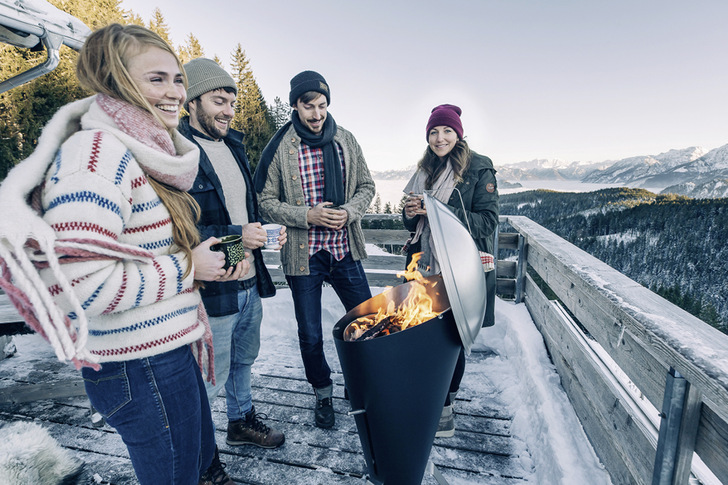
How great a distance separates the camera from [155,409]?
110 centimetres

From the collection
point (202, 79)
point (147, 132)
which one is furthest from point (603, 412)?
point (202, 79)

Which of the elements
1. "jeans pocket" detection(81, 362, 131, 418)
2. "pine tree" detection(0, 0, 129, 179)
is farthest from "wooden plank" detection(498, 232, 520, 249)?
"pine tree" detection(0, 0, 129, 179)

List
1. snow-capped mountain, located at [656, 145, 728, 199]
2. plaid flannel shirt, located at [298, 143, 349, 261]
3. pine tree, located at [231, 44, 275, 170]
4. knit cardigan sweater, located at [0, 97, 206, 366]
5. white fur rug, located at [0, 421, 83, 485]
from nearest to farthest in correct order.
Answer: knit cardigan sweater, located at [0, 97, 206, 366] < white fur rug, located at [0, 421, 83, 485] < plaid flannel shirt, located at [298, 143, 349, 261] < pine tree, located at [231, 44, 275, 170] < snow-capped mountain, located at [656, 145, 728, 199]

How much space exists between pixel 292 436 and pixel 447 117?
2547mm

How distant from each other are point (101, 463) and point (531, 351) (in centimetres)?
335

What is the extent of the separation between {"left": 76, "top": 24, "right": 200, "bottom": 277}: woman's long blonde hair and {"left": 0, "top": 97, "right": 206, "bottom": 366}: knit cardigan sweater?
3 centimetres

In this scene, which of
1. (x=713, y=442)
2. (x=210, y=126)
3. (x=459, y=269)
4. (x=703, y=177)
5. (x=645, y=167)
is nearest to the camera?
(x=713, y=442)

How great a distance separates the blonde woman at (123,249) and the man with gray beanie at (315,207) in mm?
992

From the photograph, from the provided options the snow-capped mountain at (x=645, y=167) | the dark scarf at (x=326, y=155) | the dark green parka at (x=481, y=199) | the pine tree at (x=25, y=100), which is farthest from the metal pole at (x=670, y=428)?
the snow-capped mountain at (x=645, y=167)

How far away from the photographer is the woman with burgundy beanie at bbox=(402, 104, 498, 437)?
2.33 metres

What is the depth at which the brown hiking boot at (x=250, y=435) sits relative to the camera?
2.32 m

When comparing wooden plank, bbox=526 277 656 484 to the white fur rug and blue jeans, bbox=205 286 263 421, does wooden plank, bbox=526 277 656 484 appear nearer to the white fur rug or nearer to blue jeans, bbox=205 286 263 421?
blue jeans, bbox=205 286 263 421

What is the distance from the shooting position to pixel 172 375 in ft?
3.74

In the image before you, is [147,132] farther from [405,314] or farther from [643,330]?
[643,330]
